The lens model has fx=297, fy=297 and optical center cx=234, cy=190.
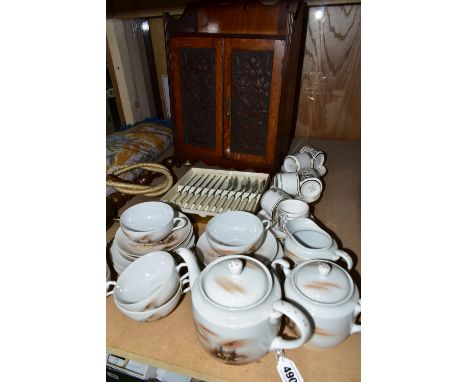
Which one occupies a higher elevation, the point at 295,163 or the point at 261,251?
the point at 295,163

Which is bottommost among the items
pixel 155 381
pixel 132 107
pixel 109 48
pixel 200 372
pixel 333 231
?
pixel 155 381

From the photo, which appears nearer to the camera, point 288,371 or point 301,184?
point 288,371

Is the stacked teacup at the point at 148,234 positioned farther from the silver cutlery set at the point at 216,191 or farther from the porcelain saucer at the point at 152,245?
the silver cutlery set at the point at 216,191

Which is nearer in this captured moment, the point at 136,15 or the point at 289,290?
the point at 289,290

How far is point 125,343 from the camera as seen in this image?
0.62 meters

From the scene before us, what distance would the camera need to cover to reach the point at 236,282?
1.75 ft

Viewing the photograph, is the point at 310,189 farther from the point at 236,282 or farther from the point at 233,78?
the point at 236,282

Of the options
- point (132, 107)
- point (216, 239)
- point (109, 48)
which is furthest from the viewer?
point (132, 107)

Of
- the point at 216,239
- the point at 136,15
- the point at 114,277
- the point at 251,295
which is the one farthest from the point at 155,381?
the point at 136,15

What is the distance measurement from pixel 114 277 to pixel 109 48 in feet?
3.83

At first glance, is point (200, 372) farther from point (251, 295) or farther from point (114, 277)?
point (114, 277)

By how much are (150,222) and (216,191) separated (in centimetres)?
30

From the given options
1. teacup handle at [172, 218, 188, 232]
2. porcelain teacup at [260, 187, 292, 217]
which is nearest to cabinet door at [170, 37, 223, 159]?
porcelain teacup at [260, 187, 292, 217]

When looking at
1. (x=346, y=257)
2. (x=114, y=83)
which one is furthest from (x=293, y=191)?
(x=114, y=83)
